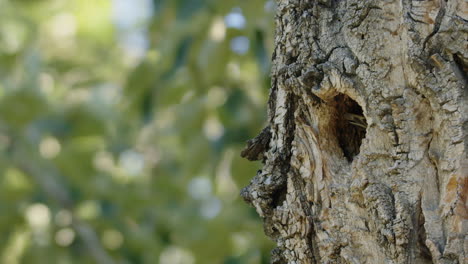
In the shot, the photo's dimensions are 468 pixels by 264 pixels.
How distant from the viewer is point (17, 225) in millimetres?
4461

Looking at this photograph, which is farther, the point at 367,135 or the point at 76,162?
the point at 76,162

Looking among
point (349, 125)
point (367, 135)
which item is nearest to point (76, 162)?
point (349, 125)

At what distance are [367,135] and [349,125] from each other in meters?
0.12

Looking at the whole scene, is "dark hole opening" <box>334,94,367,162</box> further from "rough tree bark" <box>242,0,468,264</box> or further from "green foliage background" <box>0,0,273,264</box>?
"green foliage background" <box>0,0,273,264</box>

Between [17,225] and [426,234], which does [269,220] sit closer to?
[426,234]

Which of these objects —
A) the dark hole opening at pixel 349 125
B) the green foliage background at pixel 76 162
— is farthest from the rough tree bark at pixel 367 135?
the green foliage background at pixel 76 162

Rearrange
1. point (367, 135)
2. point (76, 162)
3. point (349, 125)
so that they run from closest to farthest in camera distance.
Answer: point (367, 135), point (349, 125), point (76, 162)

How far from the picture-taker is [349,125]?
45.4 inches

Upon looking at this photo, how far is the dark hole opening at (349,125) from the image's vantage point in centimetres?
112

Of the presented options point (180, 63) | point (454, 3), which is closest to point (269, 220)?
point (454, 3)

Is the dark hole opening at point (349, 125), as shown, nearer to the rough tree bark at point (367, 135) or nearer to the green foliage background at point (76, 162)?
the rough tree bark at point (367, 135)

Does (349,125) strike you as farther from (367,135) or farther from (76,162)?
(76,162)

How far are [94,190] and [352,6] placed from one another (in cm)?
348

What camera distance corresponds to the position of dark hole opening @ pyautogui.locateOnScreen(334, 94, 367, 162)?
3.69 feet
